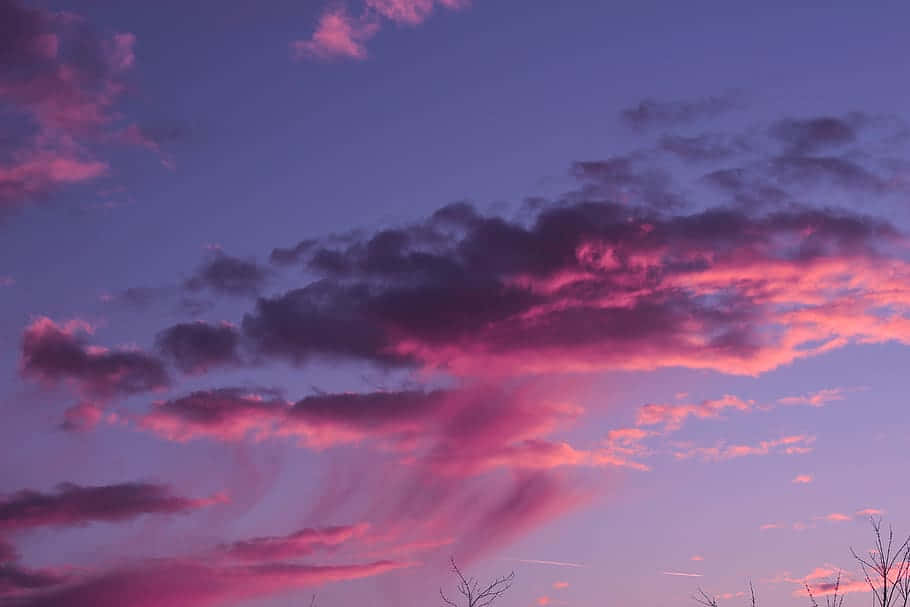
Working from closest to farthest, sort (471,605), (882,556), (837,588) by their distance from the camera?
(882,556), (837,588), (471,605)

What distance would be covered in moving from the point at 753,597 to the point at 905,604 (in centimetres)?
788

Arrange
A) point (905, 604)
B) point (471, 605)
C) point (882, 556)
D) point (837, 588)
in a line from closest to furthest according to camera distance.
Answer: point (905, 604), point (882, 556), point (837, 588), point (471, 605)

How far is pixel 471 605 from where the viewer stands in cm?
4769

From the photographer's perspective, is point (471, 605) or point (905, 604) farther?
point (471, 605)

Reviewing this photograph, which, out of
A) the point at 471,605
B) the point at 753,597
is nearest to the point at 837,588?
the point at 753,597

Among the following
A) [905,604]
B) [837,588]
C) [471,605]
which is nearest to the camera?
[905,604]

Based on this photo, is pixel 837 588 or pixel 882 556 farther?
pixel 837 588

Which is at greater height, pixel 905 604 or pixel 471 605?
pixel 471 605

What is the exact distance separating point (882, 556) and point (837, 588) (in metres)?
3.61

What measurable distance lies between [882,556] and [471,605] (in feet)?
64.0

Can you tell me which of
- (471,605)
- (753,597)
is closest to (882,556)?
(753,597)

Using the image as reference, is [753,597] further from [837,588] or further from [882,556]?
[882,556]

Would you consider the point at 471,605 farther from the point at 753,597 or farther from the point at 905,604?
the point at 905,604

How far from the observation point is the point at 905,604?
107 ft
